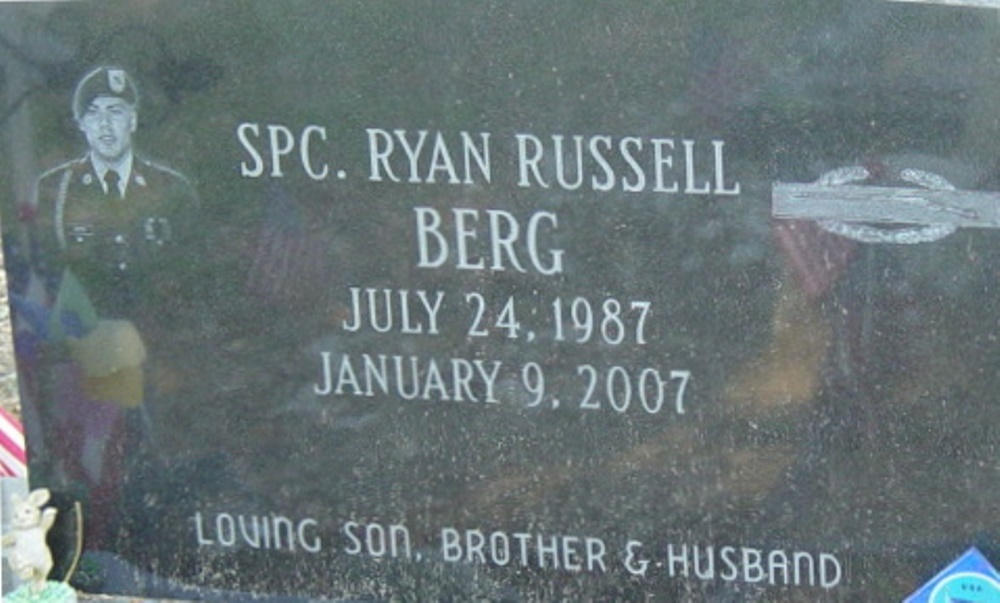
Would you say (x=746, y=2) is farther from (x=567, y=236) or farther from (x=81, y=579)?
(x=81, y=579)

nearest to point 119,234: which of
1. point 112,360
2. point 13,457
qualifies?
point 112,360

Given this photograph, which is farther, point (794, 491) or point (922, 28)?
point (794, 491)

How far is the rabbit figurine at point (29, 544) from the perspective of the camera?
416 centimetres

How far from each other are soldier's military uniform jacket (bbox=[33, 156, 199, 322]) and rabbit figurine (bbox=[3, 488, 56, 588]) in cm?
43

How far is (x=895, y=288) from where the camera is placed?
3.80m

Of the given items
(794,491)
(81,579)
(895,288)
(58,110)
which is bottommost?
(81,579)

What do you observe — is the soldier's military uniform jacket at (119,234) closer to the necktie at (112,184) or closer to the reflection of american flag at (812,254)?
the necktie at (112,184)

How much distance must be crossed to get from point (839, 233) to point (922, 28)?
0.41m

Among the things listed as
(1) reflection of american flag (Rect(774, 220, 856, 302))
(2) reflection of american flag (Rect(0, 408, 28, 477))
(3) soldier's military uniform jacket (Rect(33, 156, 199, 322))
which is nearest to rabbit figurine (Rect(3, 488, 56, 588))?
(2) reflection of american flag (Rect(0, 408, 28, 477))

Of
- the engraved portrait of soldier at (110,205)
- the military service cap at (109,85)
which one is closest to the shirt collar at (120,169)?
the engraved portrait of soldier at (110,205)

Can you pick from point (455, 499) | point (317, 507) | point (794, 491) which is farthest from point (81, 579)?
point (794, 491)

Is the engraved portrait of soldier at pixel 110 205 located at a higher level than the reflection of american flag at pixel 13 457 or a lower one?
higher

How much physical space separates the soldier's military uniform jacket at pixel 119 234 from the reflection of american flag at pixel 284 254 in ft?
0.48

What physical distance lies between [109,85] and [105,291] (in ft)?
1.43
